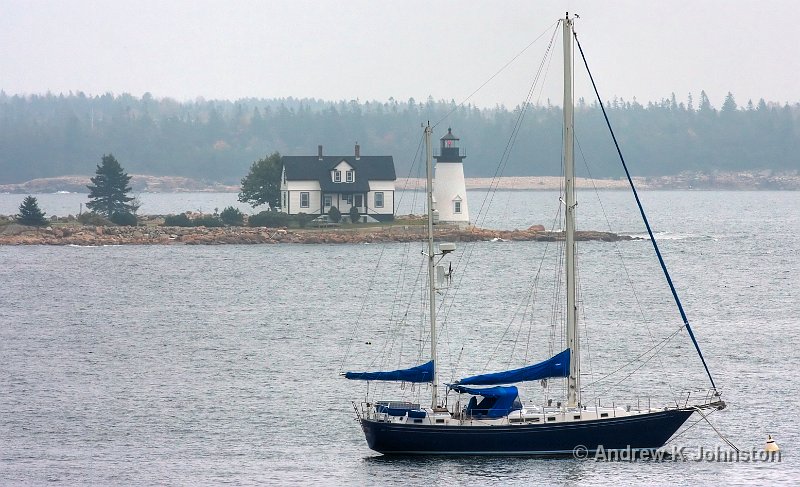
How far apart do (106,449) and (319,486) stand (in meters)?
7.93

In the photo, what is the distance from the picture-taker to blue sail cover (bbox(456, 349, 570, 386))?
3703 cm

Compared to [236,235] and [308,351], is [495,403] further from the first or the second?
[236,235]

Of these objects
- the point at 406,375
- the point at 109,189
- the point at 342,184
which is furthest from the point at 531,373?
the point at 109,189

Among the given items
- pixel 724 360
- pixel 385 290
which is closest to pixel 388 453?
pixel 724 360

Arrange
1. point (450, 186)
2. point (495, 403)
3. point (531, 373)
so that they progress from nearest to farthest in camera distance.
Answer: point (495, 403)
point (531, 373)
point (450, 186)

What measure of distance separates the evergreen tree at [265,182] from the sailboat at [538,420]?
249ft

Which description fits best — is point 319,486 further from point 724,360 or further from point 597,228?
point 597,228

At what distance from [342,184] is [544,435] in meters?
73.3

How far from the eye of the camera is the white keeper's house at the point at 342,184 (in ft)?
356

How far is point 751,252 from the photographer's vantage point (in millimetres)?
111625

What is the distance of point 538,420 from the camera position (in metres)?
36.2

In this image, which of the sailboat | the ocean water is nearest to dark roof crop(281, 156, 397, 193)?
the ocean water

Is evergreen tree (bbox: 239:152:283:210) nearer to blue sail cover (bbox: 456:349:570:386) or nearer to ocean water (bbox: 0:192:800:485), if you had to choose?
ocean water (bbox: 0:192:800:485)

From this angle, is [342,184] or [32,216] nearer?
[342,184]
